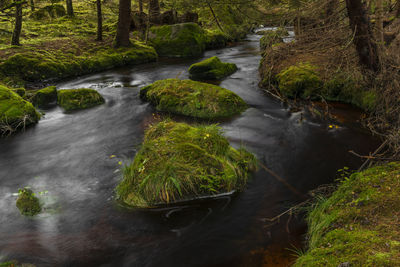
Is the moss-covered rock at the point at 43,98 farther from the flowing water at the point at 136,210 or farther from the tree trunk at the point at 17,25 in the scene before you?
the tree trunk at the point at 17,25

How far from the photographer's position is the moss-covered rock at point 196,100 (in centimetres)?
923

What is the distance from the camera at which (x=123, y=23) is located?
661 inches

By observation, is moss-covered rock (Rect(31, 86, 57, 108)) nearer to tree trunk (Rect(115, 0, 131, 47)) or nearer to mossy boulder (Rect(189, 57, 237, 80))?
mossy boulder (Rect(189, 57, 237, 80))

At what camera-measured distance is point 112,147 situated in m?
7.72

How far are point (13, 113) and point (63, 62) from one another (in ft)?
21.5

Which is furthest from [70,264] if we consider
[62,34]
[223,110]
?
[62,34]

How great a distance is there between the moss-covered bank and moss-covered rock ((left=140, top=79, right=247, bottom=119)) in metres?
6.33

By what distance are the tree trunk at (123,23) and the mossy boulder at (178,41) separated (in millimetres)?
2238

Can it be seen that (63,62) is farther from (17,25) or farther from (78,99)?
(78,99)

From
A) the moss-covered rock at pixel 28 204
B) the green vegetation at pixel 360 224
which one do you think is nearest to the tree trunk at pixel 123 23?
the moss-covered rock at pixel 28 204

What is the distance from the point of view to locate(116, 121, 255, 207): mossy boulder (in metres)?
5.33

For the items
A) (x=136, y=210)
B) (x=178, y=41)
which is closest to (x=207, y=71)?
(x=178, y=41)

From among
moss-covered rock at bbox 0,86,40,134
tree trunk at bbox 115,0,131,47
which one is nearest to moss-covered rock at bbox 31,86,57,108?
moss-covered rock at bbox 0,86,40,134

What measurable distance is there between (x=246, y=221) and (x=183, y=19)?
21.0 metres
